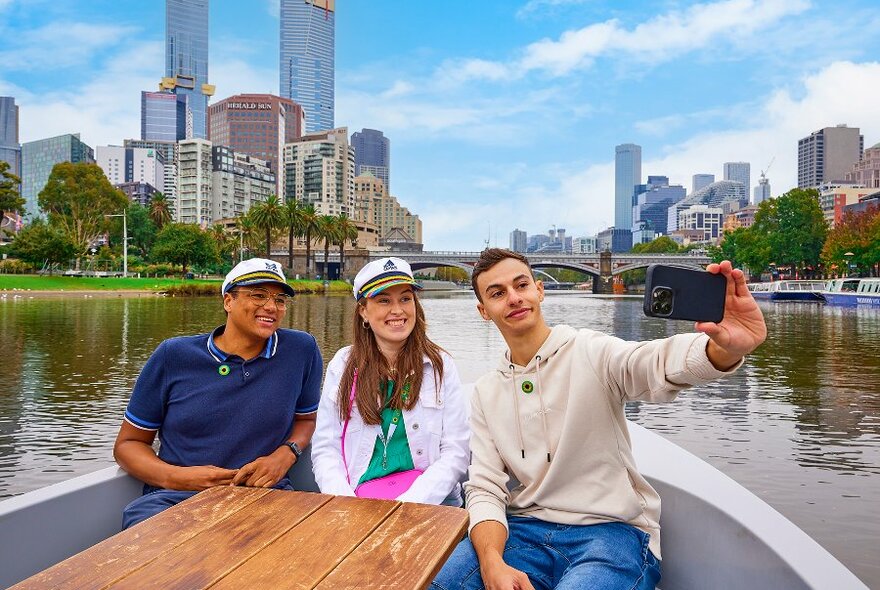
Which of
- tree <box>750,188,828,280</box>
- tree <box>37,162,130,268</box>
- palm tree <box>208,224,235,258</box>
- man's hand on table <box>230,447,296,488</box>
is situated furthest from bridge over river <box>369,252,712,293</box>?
man's hand on table <box>230,447,296,488</box>

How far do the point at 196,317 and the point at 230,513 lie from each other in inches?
1032

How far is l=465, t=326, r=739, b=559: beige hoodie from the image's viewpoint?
2.48 metres

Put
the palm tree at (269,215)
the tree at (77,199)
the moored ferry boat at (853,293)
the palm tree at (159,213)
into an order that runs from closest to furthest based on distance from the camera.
→ the moored ferry boat at (853,293), the tree at (77,199), the palm tree at (269,215), the palm tree at (159,213)

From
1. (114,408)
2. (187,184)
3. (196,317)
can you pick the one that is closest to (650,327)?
(196,317)

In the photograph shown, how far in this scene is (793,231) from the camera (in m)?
60.4

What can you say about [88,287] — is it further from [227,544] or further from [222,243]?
[227,544]

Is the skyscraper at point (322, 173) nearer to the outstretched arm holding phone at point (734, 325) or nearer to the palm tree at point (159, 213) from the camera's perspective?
the palm tree at point (159, 213)

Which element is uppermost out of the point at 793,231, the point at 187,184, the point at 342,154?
the point at 342,154

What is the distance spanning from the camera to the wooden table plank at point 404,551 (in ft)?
5.59

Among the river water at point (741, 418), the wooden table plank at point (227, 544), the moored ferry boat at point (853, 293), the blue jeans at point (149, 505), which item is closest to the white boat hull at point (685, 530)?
the blue jeans at point (149, 505)

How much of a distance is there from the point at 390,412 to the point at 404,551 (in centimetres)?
115

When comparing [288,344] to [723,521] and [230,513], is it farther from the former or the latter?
[723,521]

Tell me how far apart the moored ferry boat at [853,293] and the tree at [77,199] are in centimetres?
6173

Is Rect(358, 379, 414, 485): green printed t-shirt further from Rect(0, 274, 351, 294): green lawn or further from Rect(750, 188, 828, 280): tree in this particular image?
Rect(750, 188, 828, 280): tree
